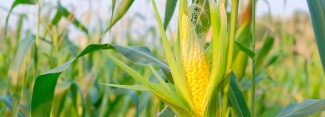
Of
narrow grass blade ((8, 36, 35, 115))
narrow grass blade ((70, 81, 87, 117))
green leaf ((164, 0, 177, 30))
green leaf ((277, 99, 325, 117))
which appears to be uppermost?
green leaf ((164, 0, 177, 30))

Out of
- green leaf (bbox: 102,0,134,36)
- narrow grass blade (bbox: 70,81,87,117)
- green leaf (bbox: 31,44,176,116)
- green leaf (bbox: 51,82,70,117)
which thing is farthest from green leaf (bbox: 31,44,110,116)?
narrow grass blade (bbox: 70,81,87,117)

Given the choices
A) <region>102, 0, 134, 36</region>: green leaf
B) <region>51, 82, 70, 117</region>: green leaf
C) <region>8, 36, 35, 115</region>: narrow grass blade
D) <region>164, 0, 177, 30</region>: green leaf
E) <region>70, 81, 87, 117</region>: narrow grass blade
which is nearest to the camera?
<region>102, 0, 134, 36</region>: green leaf

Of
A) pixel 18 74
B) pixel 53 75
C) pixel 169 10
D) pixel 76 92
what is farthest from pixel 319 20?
pixel 76 92

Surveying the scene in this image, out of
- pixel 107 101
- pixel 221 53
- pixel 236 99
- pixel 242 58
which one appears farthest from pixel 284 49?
pixel 221 53

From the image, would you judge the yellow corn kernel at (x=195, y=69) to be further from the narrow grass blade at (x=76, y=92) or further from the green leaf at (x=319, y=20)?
the narrow grass blade at (x=76, y=92)

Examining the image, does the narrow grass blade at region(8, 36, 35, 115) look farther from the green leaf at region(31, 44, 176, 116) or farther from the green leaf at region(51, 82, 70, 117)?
the green leaf at region(31, 44, 176, 116)

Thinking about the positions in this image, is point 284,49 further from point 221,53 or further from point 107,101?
point 221,53

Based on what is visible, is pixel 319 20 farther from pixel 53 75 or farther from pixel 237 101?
pixel 53 75
